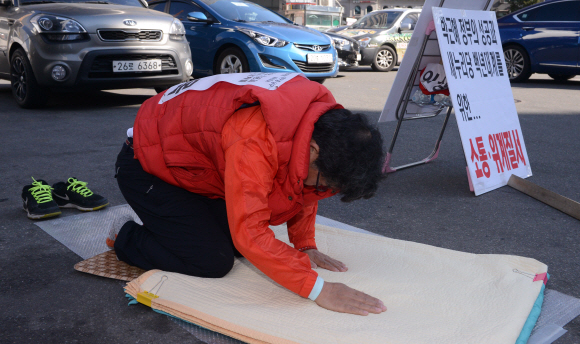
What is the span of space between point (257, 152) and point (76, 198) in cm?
181

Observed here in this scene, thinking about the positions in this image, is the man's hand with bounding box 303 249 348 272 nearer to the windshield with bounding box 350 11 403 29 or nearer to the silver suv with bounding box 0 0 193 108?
the silver suv with bounding box 0 0 193 108

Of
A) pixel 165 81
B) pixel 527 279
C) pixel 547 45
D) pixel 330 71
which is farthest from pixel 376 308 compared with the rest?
pixel 547 45

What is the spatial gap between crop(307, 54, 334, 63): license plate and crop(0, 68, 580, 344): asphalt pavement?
5.22ft

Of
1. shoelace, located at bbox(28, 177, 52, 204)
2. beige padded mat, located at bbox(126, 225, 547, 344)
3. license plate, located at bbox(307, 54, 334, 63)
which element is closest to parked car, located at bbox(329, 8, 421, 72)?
license plate, located at bbox(307, 54, 334, 63)

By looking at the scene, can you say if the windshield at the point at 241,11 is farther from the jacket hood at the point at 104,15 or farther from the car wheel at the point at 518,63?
the car wheel at the point at 518,63

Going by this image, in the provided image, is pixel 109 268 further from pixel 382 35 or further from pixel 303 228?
pixel 382 35

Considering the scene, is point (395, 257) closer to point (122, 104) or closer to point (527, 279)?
point (527, 279)

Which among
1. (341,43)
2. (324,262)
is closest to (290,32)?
(341,43)

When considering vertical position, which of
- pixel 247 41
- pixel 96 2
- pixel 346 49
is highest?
pixel 96 2

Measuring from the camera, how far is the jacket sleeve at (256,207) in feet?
5.71

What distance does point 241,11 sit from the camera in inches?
327

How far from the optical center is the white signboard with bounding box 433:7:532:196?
3.66m

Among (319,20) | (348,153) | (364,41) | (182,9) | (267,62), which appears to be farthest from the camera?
(319,20)

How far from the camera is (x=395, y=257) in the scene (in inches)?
99.6
